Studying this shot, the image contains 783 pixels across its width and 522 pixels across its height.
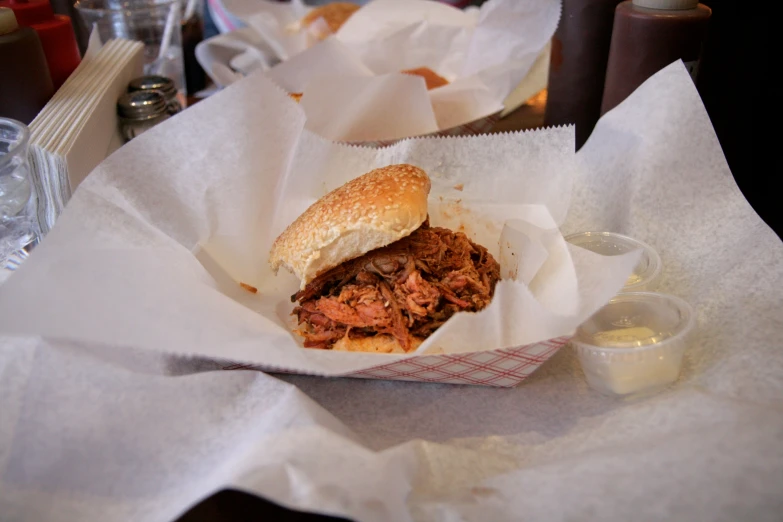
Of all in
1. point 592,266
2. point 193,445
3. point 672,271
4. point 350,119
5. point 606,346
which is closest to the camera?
point 193,445

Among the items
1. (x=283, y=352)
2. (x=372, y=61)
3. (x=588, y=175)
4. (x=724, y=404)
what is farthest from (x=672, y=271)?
(x=372, y=61)

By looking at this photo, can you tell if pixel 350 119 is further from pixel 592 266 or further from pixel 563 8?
pixel 592 266

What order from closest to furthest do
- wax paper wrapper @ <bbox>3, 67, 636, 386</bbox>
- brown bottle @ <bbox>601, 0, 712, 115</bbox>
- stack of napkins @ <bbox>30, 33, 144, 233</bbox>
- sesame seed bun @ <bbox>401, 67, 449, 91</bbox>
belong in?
wax paper wrapper @ <bbox>3, 67, 636, 386</bbox>
stack of napkins @ <bbox>30, 33, 144, 233</bbox>
brown bottle @ <bbox>601, 0, 712, 115</bbox>
sesame seed bun @ <bbox>401, 67, 449, 91</bbox>

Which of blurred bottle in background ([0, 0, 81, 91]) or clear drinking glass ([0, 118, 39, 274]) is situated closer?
clear drinking glass ([0, 118, 39, 274])

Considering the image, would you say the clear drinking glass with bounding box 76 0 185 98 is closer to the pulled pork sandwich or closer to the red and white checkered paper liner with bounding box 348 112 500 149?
the red and white checkered paper liner with bounding box 348 112 500 149

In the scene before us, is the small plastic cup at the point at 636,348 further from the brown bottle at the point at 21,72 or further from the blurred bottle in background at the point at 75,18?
the blurred bottle in background at the point at 75,18

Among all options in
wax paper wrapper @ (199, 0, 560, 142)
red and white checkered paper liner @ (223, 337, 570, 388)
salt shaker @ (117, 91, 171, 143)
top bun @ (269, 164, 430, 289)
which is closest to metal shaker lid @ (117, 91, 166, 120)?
salt shaker @ (117, 91, 171, 143)
